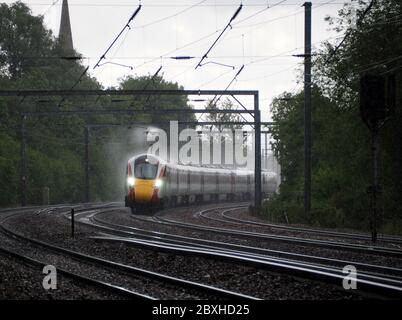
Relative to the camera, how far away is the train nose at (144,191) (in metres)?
37.9

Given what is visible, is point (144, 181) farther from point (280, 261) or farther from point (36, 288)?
point (36, 288)

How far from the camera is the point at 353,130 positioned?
31.0 meters

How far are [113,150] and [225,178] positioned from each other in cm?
1857

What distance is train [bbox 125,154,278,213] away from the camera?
3803cm

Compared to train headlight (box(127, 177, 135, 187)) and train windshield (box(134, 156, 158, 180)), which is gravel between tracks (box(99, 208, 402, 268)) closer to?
train windshield (box(134, 156, 158, 180))

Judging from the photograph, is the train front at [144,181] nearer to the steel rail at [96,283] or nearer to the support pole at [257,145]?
the support pole at [257,145]

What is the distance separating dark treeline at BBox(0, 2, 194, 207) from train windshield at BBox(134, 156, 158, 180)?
52.7ft

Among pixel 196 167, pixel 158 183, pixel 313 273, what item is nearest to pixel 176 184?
pixel 158 183

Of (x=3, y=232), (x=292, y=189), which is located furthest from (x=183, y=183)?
(x=3, y=232)

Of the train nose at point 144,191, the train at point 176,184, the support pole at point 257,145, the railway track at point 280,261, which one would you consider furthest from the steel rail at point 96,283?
the support pole at point 257,145

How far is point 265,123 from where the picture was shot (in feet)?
184

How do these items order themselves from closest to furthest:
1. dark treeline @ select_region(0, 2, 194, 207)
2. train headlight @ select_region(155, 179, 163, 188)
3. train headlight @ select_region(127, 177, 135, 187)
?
1. train headlight @ select_region(155, 179, 163, 188)
2. train headlight @ select_region(127, 177, 135, 187)
3. dark treeline @ select_region(0, 2, 194, 207)

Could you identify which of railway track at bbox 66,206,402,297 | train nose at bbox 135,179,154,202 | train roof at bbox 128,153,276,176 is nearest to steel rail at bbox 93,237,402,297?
railway track at bbox 66,206,402,297
